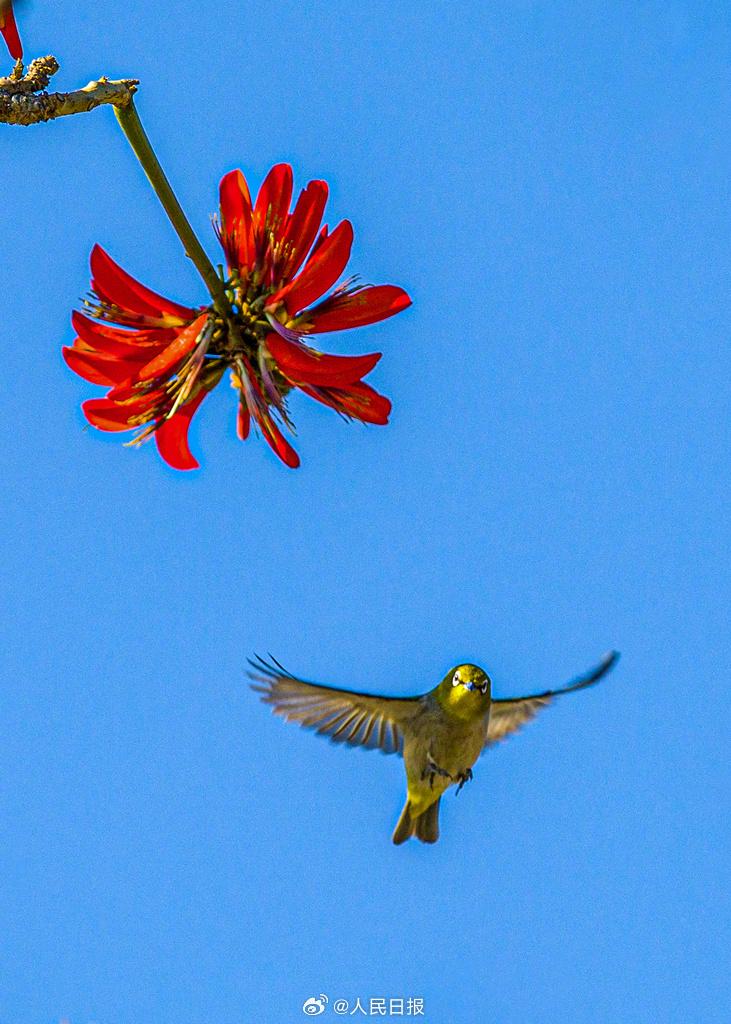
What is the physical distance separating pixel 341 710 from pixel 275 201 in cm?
190

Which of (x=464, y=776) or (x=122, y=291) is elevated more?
(x=464, y=776)

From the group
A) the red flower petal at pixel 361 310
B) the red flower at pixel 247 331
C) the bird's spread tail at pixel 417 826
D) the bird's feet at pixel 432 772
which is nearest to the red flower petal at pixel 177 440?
the red flower at pixel 247 331

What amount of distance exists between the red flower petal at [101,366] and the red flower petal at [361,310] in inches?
9.9

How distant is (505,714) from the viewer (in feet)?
11.8

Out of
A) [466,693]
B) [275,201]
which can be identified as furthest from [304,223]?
[466,693]

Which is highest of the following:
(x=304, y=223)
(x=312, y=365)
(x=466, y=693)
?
(x=466, y=693)

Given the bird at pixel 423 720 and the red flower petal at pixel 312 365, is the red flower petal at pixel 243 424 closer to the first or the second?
the red flower petal at pixel 312 365

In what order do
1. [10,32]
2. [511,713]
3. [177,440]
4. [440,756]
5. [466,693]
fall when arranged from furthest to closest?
1. [511,713]
2. [440,756]
3. [466,693]
4. [177,440]
5. [10,32]

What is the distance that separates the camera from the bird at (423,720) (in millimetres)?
3117

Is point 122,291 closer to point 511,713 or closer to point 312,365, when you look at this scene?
point 312,365

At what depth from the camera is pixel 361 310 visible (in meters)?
1.66

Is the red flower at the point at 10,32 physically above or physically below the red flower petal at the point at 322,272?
below

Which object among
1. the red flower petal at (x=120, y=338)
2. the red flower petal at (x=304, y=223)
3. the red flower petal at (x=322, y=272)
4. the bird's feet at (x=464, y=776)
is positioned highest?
the bird's feet at (x=464, y=776)

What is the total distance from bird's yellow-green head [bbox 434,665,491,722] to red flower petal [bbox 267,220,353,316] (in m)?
1.76
